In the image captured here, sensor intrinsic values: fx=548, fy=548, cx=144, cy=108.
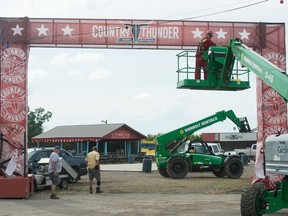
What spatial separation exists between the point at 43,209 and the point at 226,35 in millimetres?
8852

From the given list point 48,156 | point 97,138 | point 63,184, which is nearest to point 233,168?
point 48,156

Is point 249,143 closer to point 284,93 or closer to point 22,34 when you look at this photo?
point 22,34

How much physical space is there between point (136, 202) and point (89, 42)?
19.2ft

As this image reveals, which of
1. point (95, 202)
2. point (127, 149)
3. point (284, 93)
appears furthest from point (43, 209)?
point (127, 149)

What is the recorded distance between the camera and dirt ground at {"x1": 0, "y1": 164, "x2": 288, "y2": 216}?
567 inches

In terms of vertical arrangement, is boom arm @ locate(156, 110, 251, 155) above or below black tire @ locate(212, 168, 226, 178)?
above

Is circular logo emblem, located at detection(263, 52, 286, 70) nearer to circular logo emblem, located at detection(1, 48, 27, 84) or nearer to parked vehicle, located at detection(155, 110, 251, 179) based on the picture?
circular logo emblem, located at detection(1, 48, 27, 84)

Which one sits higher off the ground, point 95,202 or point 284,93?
point 284,93

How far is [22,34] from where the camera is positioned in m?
18.8

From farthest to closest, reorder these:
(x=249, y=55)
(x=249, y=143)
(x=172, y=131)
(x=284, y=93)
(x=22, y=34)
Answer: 1. (x=249, y=143)
2. (x=172, y=131)
3. (x=22, y=34)
4. (x=249, y=55)
5. (x=284, y=93)

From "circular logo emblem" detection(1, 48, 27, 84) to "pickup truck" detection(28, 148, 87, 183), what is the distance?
5042mm

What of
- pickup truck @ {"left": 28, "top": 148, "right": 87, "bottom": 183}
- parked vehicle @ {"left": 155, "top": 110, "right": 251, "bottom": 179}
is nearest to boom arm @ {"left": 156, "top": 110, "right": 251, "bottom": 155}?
parked vehicle @ {"left": 155, "top": 110, "right": 251, "bottom": 179}

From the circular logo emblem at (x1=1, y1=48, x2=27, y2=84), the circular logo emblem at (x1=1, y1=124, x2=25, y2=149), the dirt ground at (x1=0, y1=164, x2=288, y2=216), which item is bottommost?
the dirt ground at (x1=0, y1=164, x2=288, y2=216)

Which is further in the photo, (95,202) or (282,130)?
(282,130)
